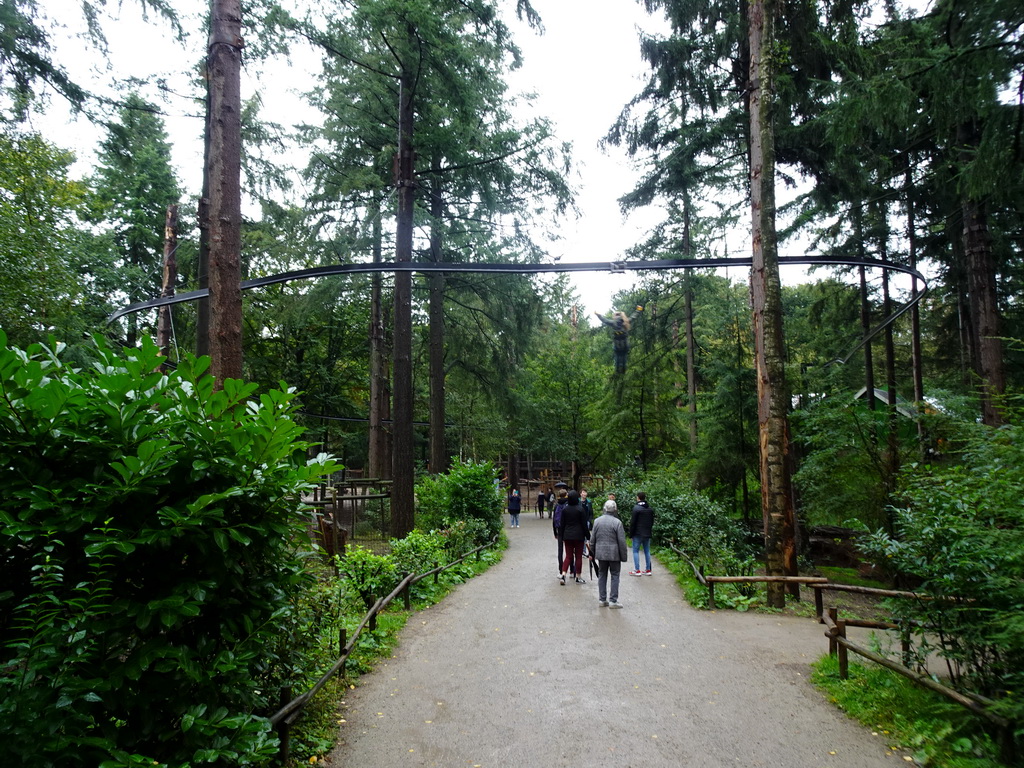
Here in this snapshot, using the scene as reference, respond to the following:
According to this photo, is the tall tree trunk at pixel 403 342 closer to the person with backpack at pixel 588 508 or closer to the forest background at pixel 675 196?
the forest background at pixel 675 196

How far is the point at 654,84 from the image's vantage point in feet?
56.2

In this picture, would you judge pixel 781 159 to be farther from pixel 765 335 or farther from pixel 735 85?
pixel 765 335

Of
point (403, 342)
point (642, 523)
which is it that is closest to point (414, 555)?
point (642, 523)

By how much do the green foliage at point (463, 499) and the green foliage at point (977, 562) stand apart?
42.6 feet

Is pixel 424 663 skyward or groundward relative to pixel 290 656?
groundward

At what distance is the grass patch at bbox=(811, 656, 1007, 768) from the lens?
4.52 metres

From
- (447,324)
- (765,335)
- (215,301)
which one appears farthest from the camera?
(447,324)

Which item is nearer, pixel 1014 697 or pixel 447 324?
pixel 1014 697

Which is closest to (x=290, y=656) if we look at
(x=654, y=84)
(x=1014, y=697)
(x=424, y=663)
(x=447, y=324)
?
(x=424, y=663)

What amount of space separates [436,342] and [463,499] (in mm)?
4773

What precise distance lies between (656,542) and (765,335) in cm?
1021

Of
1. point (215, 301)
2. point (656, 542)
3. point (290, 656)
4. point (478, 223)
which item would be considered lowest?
point (656, 542)

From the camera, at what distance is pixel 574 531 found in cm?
1187

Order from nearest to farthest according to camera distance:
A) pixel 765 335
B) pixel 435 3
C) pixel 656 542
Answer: pixel 765 335 < pixel 435 3 < pixel 656 542
